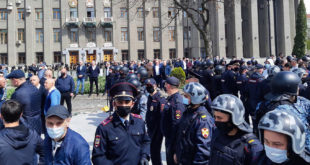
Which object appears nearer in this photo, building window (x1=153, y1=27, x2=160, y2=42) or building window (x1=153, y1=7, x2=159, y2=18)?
building window (x1=153, y1=7, x2=159, y2=18)

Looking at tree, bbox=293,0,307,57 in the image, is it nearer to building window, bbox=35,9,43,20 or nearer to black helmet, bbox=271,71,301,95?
building window, bbox=35,9,43,20

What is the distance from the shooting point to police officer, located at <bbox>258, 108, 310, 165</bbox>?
2100 millimetres

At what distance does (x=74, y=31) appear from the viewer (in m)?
48.1

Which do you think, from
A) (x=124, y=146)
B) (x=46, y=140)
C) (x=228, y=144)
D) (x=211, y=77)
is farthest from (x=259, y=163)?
(x=211, y=77)

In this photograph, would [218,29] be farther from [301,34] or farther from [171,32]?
[301,34]

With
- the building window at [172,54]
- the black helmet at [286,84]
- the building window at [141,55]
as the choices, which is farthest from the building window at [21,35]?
the black helmet at [286,84]

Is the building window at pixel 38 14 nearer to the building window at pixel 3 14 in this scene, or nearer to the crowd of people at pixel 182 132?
the building window at pixel 3 14

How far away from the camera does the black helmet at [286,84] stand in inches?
165

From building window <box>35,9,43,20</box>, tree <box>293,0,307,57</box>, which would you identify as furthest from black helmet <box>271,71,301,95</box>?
building window <box>35,9,43,20</box>

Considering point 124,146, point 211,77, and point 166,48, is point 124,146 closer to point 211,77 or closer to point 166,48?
point 211,77

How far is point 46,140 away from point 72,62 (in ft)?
152

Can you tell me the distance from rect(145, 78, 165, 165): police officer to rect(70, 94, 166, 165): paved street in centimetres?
145

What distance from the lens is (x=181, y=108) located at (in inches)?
197

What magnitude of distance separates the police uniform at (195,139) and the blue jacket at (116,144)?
514mm
